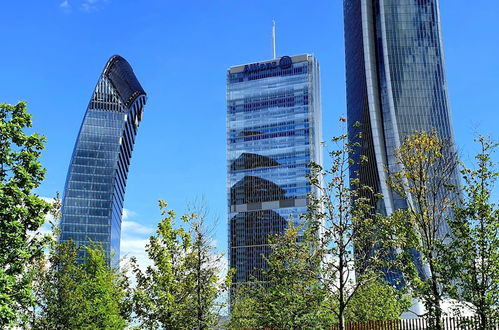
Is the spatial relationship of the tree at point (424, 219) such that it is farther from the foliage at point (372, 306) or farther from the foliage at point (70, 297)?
the foliage at point (70, 297)

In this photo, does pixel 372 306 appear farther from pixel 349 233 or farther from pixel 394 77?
pixel 394 77

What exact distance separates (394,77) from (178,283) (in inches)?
5155

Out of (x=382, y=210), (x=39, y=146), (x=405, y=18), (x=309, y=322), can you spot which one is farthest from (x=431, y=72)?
(x=39, y=146)

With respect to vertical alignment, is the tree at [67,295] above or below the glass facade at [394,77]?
below

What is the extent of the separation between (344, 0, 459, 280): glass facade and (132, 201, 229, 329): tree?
360 ft

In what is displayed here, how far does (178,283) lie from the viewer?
3684cm

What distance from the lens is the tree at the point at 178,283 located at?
3603cm

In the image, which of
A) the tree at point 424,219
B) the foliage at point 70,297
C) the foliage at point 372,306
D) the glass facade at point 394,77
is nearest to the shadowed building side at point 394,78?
the glass facade at point 394,77

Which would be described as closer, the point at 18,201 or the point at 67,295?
the point at 18,201

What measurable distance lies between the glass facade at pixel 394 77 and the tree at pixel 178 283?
110 m

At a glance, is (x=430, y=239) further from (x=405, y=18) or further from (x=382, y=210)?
(x=405, y=18)

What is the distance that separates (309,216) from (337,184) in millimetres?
2131

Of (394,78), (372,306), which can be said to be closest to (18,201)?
(372,306)

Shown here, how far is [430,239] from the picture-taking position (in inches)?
1136
